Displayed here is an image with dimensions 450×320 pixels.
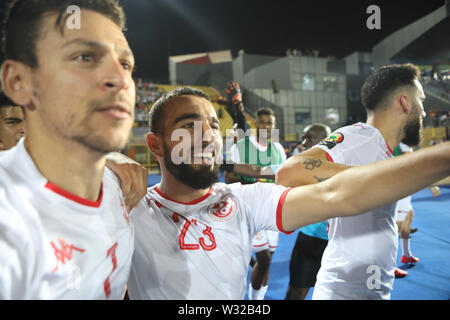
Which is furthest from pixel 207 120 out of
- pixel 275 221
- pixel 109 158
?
pixel 275 221

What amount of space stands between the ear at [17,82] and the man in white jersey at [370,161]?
1202mm

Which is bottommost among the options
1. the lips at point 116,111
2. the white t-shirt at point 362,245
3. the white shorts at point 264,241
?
the white shorts at point 264,241

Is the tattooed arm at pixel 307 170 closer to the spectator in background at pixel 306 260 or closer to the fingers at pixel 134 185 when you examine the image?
the fingers at pixel 134 185

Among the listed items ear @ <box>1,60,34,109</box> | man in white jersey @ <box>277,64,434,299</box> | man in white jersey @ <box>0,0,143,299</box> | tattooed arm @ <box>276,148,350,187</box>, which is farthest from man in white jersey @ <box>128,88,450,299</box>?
ear @ <box>1,60,34,109</box>

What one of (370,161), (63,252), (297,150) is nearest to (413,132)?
(370,161)

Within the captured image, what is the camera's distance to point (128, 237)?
1.02m

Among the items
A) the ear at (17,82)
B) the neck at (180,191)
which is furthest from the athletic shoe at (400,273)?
the ear at (17,82)

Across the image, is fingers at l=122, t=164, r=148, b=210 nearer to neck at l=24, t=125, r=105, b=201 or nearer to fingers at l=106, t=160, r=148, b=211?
fingers at l=106, t=160, r=148, b=211

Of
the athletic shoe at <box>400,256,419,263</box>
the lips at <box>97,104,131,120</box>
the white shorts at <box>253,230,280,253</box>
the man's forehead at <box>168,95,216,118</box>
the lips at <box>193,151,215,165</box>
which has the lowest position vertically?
the athletic shoe at <box>400,256,419,263</box>

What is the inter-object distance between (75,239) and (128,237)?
0.74 feet

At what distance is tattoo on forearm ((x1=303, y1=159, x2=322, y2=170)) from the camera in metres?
1.45

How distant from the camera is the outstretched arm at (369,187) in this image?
896 millimetres

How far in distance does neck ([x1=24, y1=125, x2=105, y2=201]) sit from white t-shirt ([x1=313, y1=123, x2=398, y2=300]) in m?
1.33

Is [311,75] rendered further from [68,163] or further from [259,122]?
[68,163]
